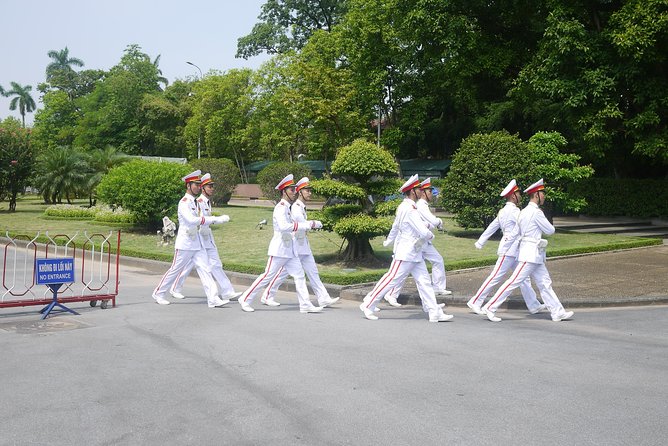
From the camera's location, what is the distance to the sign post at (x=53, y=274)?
890 cm

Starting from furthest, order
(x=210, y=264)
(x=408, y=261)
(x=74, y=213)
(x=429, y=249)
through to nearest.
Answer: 1. (x=74, y=213)
2. (x=429, y=249)
3. (x=210, y=264)
4. (x=408, y=261)

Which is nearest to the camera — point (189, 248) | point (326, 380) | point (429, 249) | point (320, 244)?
point (326, 380)

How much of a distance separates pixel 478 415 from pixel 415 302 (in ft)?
19.2

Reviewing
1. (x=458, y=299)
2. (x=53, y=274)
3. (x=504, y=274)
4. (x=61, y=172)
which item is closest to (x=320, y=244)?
(x=458, y=299)

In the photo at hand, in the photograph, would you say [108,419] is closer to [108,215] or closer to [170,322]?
[170,322]

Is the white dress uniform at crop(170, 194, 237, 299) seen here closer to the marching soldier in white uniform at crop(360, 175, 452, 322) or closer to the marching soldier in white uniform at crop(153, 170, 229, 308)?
the marching soldier in white uniform at crop(153, 170, 229, 308)

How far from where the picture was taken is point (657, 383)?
6102mm

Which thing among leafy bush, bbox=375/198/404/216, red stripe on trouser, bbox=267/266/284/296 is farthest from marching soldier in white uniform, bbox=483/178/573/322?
leafy bush, bbox=375/198/404/216

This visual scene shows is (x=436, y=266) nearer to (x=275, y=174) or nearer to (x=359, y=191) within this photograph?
(x=359, y=191)

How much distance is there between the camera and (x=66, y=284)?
38.4ft

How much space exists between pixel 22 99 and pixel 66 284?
103607 millimetres

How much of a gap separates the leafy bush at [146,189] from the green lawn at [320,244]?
2.71 ft

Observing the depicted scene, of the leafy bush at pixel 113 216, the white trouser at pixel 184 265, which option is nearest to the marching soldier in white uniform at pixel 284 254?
the white trouser at pixel 184 265

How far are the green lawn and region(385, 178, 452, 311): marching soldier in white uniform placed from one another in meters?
1.46
